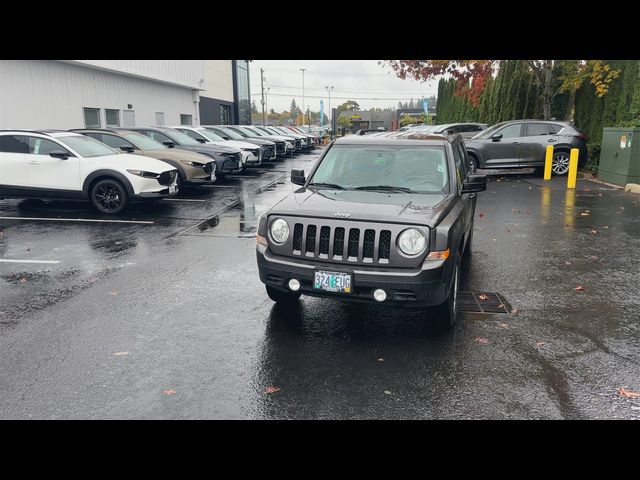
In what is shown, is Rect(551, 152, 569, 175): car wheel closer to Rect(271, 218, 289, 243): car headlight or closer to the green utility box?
the green utility box

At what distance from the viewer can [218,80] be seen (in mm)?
39094

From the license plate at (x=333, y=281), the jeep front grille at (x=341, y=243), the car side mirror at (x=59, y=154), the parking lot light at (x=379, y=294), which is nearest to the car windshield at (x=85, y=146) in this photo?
the car side mirror at (x=59, y=154)

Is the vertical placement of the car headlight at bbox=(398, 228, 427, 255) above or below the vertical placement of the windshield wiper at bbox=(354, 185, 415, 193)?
below

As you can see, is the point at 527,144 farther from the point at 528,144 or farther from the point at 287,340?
the point at 287,340

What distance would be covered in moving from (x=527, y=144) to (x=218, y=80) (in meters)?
27.7

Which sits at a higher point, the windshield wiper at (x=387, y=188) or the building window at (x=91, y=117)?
the building window at (x=91, y=117)

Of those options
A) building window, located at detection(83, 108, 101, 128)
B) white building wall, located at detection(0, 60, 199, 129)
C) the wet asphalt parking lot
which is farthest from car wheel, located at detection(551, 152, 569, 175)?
building window, located at detection(83, 108, 101, 128)

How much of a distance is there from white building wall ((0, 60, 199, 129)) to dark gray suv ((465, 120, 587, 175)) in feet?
47.4

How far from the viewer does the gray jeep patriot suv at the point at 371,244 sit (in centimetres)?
451

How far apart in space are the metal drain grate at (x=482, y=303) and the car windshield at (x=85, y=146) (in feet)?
28.1

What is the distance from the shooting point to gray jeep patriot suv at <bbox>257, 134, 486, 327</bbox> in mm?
4508

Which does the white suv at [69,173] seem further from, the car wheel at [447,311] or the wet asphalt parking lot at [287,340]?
the car wheel at [447,311]

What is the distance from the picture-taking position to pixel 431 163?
5.86m
